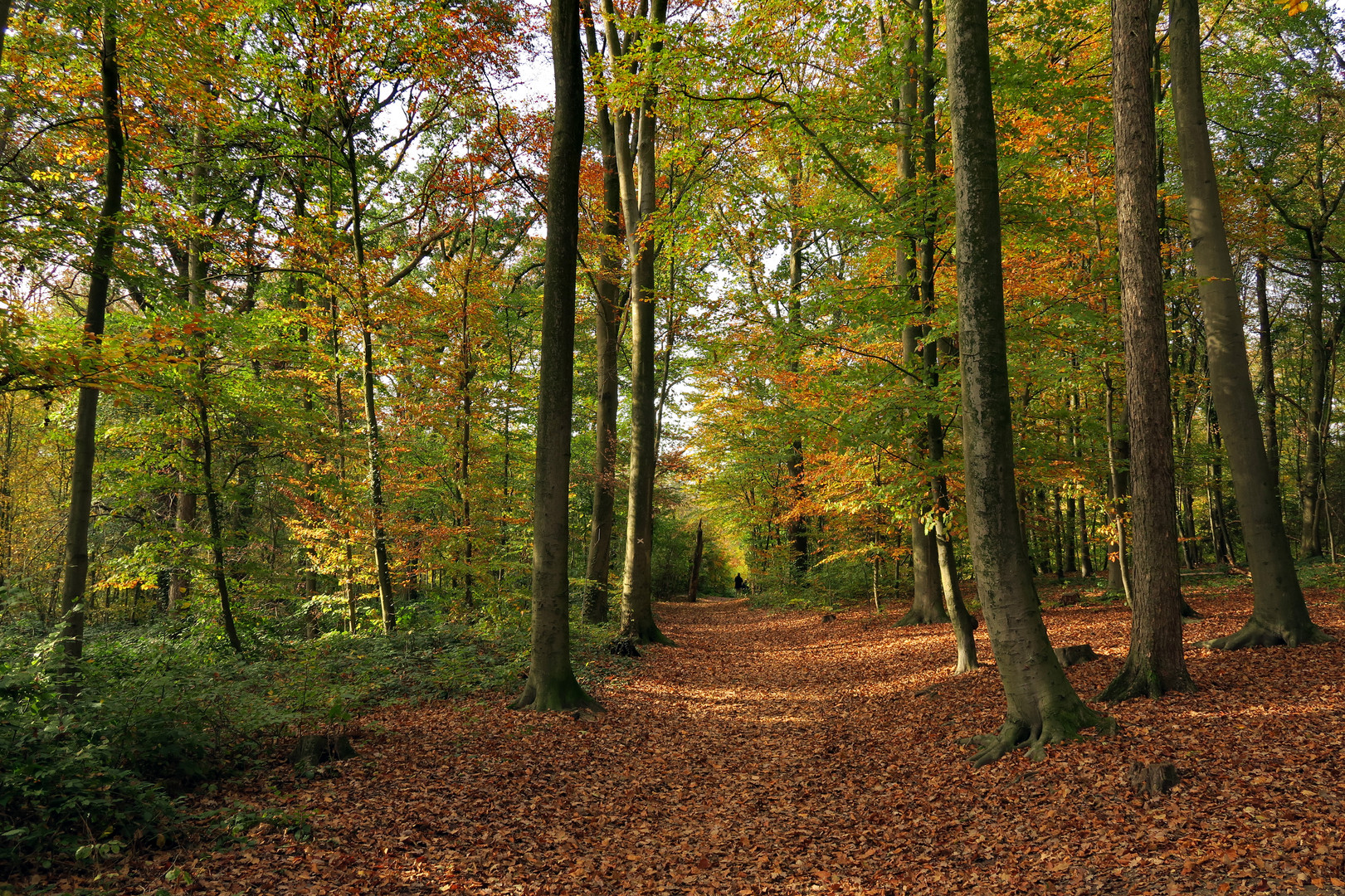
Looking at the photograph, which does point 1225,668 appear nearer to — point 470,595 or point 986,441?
point 986,441

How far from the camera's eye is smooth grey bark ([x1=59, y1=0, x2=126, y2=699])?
259 inches

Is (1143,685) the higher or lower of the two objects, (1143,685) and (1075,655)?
the higher

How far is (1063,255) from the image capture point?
11.6 metres

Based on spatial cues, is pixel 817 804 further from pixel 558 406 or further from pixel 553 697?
pixel 558 406

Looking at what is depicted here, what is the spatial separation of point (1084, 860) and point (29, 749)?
6461 mm

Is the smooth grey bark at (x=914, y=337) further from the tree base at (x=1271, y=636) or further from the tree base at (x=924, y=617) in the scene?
the tree base at (x=1271, y=636)

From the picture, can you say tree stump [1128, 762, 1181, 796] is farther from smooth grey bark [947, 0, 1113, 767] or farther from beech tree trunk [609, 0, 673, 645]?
beech tree trunk [609, 0, 673, 645]

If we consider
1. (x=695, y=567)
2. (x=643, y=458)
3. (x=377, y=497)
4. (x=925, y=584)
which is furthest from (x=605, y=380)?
(x=695, y=567)

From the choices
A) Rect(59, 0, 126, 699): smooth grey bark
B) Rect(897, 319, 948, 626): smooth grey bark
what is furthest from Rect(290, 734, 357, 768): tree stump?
Rect(897, 319, 948, 626): smooth grey bark

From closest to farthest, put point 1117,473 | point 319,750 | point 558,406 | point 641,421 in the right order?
1. point 319,750
2. point 558,406
3. point 1117,473
4. point 641,421

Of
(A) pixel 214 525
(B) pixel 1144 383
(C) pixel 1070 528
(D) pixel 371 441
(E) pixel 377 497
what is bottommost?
(C) pixel 1070 528

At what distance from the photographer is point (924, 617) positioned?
46.2 feet

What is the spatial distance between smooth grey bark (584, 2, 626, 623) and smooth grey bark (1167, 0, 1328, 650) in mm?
9133

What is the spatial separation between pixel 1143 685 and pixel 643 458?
8.65m
